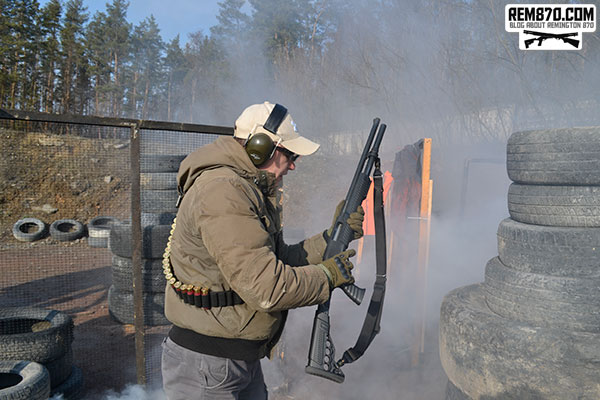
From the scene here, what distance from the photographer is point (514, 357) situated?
246 centimetres

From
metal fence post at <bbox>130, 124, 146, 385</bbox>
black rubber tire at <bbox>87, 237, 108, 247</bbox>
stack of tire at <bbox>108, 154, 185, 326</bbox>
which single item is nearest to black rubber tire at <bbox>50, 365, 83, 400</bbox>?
metal fence post at <bbox>130, 124, 146, 385</bbox>

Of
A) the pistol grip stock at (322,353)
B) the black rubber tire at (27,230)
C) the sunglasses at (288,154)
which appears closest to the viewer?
the sunglasses at (288,154)

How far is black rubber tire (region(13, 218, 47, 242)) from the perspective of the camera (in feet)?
38.6

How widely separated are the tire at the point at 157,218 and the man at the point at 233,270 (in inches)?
136

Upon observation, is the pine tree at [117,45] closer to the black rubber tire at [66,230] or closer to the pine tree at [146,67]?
the pine tree at [146,67]

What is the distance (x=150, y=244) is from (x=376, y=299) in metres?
2.91

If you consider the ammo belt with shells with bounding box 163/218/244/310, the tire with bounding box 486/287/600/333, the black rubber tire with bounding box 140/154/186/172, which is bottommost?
the tire with bounding box 486/287/600/333

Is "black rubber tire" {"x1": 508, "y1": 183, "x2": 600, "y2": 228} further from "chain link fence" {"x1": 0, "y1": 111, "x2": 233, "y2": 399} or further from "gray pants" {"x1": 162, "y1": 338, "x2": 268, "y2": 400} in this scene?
"chain link fence" {"x1": 0, "y1": 111, "x2": 233, "y2": 399}

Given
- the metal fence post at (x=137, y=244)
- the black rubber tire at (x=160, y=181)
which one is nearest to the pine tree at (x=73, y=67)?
the black rubber tire at (x=160, y=181)

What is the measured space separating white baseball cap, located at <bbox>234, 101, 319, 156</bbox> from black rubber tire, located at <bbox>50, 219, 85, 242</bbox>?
11533 millimetres

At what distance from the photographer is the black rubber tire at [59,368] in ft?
11.6

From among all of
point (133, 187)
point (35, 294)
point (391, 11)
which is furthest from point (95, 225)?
point (391, 11)

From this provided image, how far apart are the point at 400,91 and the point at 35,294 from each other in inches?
454

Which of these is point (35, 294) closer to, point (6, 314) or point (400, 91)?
point (6, 314)
